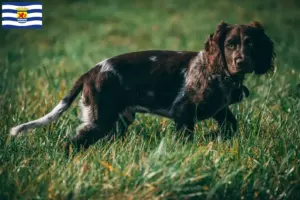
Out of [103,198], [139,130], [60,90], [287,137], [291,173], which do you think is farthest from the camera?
[60,90]

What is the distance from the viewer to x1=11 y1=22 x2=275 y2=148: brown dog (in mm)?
4801

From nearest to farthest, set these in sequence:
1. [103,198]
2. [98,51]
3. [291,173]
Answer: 1. [103,198]
2. [291,173]
3. [98,51]

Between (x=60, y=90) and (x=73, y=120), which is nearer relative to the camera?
(x=73, y=120)

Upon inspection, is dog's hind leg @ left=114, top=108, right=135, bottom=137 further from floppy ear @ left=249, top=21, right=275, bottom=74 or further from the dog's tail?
floppy ear @ left=249, top=21, right=275, bottom=74

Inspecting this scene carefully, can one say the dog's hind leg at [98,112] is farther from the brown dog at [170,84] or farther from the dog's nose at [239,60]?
the dog's nose at [239,60]

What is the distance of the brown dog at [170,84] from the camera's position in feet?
15.8

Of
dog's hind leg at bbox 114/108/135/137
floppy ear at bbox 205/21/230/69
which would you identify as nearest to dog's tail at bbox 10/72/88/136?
dog's hind leg at bbox 114/108/135/137

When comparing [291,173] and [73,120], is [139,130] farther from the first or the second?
[291,173]

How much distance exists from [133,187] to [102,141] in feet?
4.21

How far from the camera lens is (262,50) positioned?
5.01 meters

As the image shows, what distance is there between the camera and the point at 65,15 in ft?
44.0

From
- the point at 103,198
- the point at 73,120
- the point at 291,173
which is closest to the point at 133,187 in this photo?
the point at 103,198

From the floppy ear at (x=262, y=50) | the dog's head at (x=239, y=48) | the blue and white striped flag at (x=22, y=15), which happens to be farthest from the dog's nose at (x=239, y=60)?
the blue and white striped flag at (x=22, y=15)

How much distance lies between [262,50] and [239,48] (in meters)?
0.38
